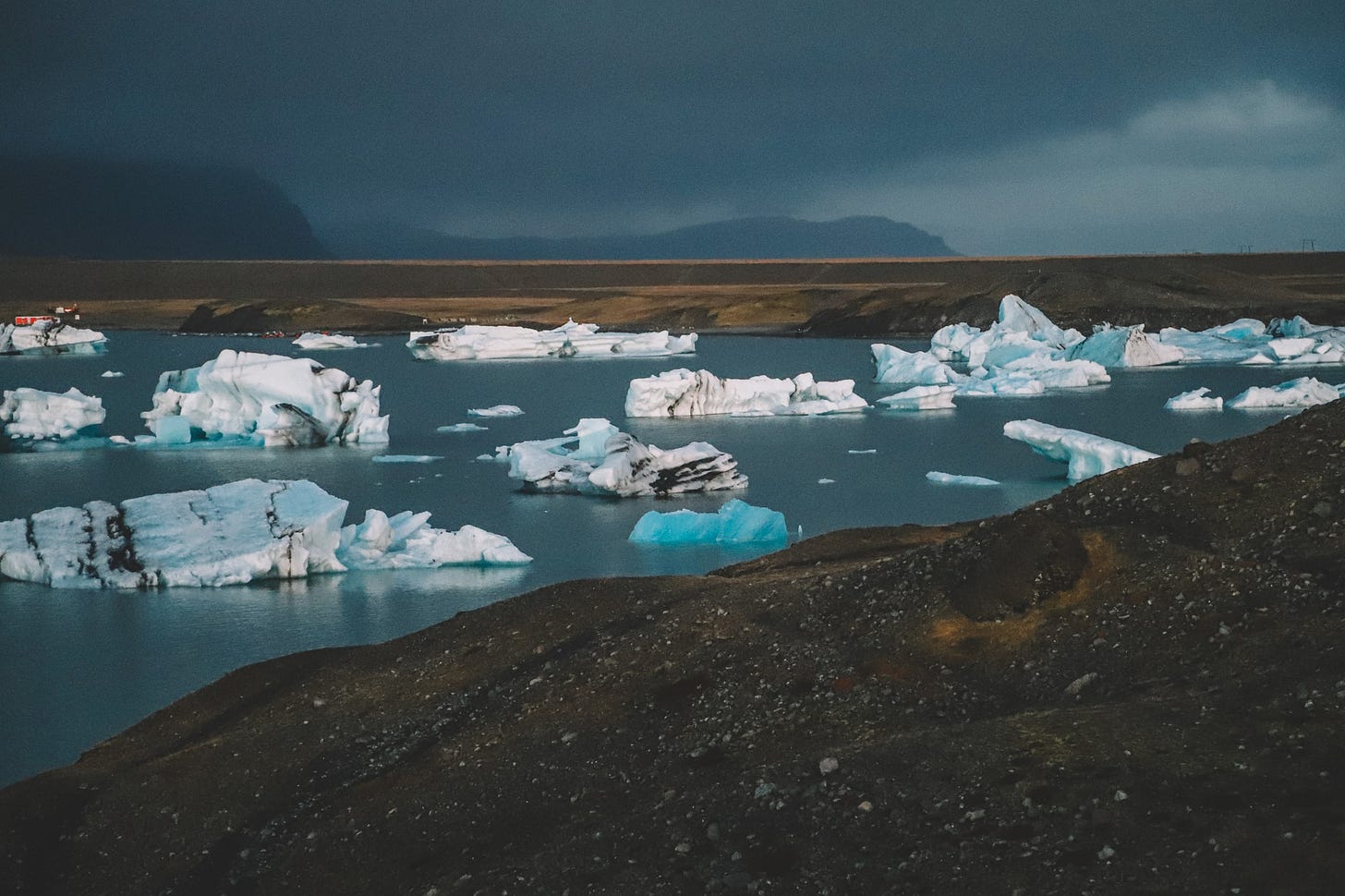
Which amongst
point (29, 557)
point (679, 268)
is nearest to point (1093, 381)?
point (29, 557)

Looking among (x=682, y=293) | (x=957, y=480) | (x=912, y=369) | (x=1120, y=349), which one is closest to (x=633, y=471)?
(x=957, y=480)

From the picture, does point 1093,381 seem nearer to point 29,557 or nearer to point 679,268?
point 29,557

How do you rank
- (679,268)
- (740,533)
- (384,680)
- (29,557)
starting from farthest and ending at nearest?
(679,268) < (740,533) < (29,557) < (384,680)

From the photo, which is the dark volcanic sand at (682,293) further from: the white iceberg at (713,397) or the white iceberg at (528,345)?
the white iceberg at (713,397)

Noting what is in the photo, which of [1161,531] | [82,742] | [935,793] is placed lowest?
[82,742]

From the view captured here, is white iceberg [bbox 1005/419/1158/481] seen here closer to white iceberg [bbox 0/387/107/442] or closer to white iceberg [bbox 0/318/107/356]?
white iceberg [bbox 0/387/107/442]

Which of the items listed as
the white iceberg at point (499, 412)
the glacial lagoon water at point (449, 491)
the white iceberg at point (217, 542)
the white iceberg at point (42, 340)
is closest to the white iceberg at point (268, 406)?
the glacial lagoon water at point (449, 491)

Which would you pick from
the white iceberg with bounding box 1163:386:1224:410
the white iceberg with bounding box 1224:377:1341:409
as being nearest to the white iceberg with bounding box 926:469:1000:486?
the white iceberg with bounding box 1163:386:1224:410
